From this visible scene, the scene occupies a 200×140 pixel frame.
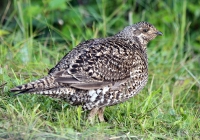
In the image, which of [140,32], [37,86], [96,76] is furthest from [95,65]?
[140,32]

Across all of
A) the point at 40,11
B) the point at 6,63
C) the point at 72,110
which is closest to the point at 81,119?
the point at 72,110

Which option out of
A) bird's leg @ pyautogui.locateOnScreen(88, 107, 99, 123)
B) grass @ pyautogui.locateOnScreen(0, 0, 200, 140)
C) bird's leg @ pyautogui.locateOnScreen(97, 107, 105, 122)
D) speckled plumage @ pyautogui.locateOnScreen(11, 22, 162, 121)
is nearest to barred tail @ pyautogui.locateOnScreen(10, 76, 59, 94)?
speckled plumage @ pyautogui.locateOnScreen(11, 22, 162, 121)

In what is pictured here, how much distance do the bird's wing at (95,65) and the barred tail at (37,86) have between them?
2.6 inches

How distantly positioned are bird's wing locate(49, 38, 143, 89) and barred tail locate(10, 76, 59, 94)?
0.22ft

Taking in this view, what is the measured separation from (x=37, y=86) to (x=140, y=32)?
6.11 ft

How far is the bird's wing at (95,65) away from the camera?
5574 millimetres

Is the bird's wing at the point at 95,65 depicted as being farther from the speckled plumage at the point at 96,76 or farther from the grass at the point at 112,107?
the grass at the point at 112,107

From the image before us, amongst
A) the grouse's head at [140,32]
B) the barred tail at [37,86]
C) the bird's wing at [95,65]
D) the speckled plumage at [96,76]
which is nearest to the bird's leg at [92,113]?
the speckled plumage at [96,76]

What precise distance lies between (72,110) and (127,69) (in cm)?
75

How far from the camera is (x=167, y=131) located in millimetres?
5703

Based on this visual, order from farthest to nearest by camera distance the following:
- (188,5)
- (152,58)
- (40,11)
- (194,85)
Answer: (188,5) < (40,11) < (152,58) < (194,85)

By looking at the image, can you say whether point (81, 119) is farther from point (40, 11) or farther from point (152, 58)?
point (40, 11)

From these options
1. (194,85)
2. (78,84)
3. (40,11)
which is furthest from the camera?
(40,11)

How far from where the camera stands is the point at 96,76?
5.68 m
